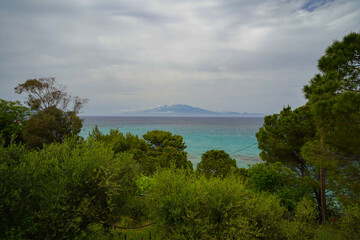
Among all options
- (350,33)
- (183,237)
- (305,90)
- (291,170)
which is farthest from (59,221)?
(291,170)

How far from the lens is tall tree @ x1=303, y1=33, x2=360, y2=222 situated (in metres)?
6.74

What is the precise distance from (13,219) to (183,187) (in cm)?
502

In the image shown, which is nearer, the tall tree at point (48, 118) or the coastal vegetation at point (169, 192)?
the coastal vegetation at point (169, 192)

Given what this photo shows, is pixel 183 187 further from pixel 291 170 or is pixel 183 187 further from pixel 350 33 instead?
pixel 291 170

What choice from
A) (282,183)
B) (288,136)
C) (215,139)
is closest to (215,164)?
(282,183)

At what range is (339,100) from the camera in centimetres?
651

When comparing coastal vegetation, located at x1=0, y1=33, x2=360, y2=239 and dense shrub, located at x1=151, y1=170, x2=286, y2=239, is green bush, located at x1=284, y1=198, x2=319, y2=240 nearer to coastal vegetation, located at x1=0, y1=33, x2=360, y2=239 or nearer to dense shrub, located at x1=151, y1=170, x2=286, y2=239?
coastal vegetation, located at x1=0, y1=33, x2=360, y2=239

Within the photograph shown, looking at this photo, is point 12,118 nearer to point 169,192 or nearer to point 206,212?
point 169,192

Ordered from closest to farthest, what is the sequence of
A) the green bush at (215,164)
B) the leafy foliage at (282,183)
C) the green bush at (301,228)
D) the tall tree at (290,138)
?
the green bush at (301,228), the leafy foliage at (282,183), the tall tree at (290,138), the green bush at (215,164)

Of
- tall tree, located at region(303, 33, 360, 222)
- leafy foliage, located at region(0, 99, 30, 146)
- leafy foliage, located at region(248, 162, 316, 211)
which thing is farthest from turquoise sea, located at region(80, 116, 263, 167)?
tall tree, located at region(303, 33, 360, 222)

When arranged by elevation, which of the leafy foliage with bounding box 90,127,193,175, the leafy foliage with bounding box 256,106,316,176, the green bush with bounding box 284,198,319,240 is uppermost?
the leafy foliage with bounding box 256,106,316,176

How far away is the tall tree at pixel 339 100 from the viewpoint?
22.1 ft

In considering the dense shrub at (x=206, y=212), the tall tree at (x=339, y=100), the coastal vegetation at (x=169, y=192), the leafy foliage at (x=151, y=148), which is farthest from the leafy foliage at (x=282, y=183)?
the leafy foliage at (x=151, y=148)

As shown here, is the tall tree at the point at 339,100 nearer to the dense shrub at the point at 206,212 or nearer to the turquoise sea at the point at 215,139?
the dense shrub at the point at 206,212
